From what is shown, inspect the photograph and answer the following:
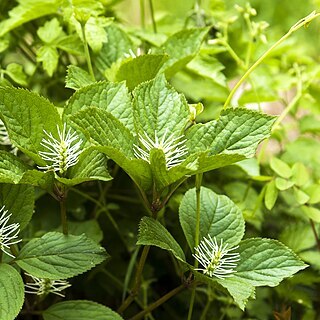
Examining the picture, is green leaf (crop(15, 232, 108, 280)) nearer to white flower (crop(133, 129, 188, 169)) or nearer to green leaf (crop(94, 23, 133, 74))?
white flower (crop(133, 129, 188, 169))

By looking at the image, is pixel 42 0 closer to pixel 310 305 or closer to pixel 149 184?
pixel 149 184

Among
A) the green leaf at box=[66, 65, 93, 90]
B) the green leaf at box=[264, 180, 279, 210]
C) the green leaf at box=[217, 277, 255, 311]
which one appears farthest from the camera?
the green leaf at box=[264, 180, 279, 210]

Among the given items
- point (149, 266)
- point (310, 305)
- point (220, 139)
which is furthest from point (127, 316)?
point (220, 139)

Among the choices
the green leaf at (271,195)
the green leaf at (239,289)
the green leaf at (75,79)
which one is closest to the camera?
the green leaf at (239,289)

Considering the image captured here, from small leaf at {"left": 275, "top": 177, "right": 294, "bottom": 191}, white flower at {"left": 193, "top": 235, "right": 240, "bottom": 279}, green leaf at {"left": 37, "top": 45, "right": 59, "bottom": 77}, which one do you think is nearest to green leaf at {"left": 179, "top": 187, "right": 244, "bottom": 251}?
white flower at {"left": 193, "top": 235, "right": 240, "bottom": 279}

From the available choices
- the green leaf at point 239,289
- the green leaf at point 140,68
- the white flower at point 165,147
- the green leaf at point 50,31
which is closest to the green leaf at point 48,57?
the green leaf at point 50,31

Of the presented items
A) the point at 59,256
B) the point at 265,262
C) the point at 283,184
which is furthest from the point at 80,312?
the point at 283,184

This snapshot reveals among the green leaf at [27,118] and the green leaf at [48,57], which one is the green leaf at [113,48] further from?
the green leaf at [27,118]

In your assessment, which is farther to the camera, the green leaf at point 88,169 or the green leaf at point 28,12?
the green leaf at point 28,12
